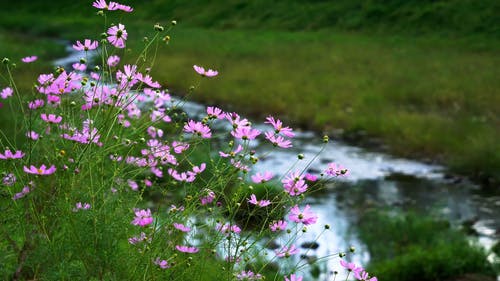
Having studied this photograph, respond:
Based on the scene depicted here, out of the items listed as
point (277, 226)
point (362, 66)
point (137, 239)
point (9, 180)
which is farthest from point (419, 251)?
point (362, 66)

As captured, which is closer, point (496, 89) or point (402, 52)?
point (496, 89)

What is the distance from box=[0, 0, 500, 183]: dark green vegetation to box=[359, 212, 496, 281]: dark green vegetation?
2.60 m

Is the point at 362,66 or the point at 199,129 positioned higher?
the point at 199,129

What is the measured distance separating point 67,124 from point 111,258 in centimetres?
74

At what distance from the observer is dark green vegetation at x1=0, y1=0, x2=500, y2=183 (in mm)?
11891

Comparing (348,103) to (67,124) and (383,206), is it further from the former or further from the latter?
(67,124)

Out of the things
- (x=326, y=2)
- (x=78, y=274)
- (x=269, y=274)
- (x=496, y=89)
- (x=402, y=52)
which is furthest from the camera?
(x=326, y=2)

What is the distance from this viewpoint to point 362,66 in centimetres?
1762

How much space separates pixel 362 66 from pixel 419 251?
39.4 feet

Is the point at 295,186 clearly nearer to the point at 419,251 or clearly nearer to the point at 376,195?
the point at 419,251

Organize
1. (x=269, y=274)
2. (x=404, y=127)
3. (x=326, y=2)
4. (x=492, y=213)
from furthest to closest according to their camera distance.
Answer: (x=326, y=2), (x=404, y=127), (x=492, y=213), (x=269, y=274)

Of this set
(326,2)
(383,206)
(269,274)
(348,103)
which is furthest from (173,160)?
(326,2)

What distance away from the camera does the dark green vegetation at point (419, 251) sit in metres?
5.83

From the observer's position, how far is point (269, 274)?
5.32 meters
